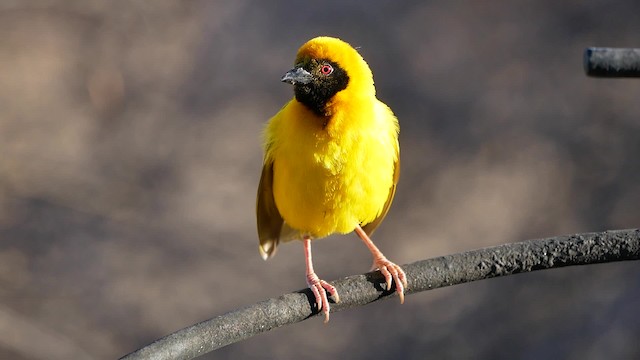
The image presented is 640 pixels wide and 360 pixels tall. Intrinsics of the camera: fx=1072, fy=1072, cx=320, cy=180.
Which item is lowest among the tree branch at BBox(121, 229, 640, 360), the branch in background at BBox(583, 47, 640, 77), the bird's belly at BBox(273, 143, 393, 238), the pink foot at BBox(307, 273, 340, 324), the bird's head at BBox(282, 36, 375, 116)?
the pink foot at BBox(307, 273, 340, 324)

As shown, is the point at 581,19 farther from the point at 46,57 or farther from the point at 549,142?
the point at 46,57

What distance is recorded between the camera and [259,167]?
32.2 ft

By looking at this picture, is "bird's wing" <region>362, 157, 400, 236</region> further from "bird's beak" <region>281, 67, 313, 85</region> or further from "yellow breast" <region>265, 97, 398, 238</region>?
"bird's beak" <region>281, 67, 313, 85</region>

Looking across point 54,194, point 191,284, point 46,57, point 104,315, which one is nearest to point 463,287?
point 191,284

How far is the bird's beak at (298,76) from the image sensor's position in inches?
184

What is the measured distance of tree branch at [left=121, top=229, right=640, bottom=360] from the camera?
133 inches

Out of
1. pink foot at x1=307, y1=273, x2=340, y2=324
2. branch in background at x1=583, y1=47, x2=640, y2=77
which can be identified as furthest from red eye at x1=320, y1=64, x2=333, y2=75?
branch in background at x1=583, y1=47, x2=640, y2=77

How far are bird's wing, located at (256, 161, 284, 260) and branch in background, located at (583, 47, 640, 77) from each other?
103 inches

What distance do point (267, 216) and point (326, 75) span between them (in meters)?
0.97

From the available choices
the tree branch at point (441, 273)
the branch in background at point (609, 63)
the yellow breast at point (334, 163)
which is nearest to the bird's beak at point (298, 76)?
the yellow breast at point (334, 163)

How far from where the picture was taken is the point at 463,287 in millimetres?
8992

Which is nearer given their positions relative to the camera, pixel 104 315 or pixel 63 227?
pixel 104 315

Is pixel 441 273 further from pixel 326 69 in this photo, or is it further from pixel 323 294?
pixel 326 69

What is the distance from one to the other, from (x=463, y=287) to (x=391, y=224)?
0.87m
